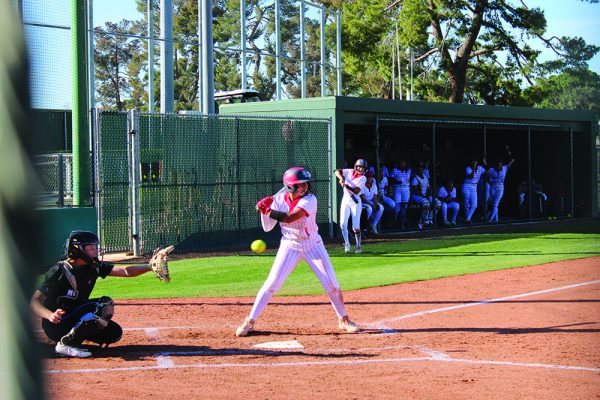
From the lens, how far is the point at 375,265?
14812 millimetres

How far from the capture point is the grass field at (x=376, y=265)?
12.3m

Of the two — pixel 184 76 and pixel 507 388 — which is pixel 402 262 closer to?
pixel 507 388

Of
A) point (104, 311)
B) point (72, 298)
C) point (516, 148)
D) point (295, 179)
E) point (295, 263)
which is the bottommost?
point (104, 311)

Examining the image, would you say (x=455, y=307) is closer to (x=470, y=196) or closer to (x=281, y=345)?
(x=281, y=345)

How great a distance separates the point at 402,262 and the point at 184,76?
124 feet

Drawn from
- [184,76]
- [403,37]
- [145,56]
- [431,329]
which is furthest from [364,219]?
[184,76]

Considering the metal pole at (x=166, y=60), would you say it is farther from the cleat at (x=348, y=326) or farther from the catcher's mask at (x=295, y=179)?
the cleat at (x=348, y=326)

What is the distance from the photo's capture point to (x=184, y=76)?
50562 mm

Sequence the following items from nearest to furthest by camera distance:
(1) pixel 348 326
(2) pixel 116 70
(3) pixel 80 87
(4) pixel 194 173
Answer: (1) pixel 348 326 → (3) pixel 80 87 → (4) pixel 194 173 → (2) pixel 116 70

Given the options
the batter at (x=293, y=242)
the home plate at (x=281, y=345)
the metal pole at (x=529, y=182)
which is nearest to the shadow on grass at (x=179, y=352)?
the home plate at (x=281, y=345)

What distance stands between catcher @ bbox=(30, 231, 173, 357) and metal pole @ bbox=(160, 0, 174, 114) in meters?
13.6

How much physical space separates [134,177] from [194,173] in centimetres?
180

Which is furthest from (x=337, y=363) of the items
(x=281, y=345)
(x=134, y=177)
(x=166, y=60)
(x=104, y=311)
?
(x=166, y=60)

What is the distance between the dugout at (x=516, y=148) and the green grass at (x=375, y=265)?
5.32 m
